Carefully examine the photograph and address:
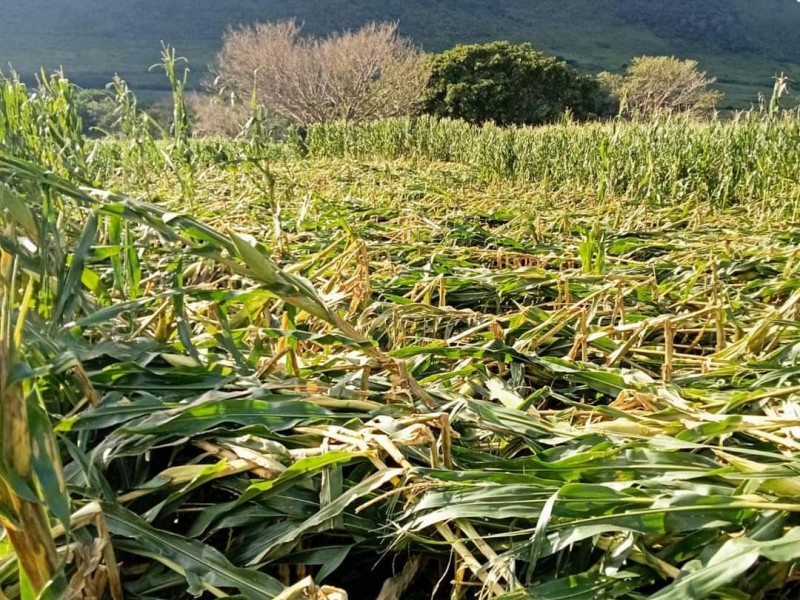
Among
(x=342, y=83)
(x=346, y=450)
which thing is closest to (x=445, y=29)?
(x=342, y=83)

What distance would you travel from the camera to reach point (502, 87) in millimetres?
22859

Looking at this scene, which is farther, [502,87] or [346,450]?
[502,87]

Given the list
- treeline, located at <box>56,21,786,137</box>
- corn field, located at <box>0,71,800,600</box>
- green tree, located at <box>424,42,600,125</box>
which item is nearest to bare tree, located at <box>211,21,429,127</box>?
treeline, located at <box>56,21,786,137</box>

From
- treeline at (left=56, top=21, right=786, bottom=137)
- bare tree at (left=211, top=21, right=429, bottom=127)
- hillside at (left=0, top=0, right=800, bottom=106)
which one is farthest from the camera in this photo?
hillside at (left=0, top=0, right=800, bottom=106)

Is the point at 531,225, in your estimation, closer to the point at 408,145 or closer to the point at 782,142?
the point at 782,142

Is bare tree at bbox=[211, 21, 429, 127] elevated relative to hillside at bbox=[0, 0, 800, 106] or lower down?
lower down

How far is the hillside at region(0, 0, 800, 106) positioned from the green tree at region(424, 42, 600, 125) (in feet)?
105

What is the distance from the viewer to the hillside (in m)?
55.1

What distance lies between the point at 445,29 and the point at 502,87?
4523cm

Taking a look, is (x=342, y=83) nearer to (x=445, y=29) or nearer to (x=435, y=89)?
(x=435, y=89)

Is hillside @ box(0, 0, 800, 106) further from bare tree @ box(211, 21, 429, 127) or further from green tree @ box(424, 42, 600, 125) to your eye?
green tree @ box(424, 42, 600, 125)

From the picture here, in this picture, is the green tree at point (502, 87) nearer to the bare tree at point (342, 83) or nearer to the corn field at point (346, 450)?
the bare tree at point (342, 83)

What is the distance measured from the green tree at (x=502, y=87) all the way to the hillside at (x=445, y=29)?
32.0 metres

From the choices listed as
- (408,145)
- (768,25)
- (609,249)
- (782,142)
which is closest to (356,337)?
(609,249)
